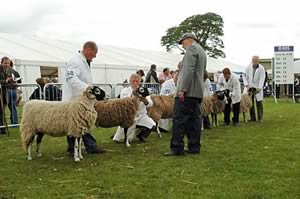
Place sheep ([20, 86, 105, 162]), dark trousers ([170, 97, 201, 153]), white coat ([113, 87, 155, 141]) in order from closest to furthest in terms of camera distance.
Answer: sheep ([20, 86, 105, 162]), dark trousers ([170, 97, 201, 153]), white coat ([113, 87, 155, 141])

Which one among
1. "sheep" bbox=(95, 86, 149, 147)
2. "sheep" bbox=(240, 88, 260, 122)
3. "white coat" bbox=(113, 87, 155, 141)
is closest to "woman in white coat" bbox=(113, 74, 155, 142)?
"white coat" bbox=(113, 87, 155, 141)

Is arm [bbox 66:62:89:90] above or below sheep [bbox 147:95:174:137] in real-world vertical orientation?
above

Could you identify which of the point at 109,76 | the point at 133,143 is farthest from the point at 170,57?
the point at 133,143

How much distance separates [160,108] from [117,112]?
72.3 inches

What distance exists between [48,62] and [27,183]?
17257 millimetres

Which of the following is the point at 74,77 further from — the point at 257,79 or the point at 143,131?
the point at 257,79

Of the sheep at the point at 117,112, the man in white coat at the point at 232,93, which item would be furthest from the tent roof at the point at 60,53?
the sheep at the point at 117,112

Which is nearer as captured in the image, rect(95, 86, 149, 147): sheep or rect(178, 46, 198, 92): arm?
rect(178, 46, 198, 92): arm

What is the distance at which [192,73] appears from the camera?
692 centimetres

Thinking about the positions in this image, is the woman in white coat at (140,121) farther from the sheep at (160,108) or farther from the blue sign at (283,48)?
the blue sign at (283,48)

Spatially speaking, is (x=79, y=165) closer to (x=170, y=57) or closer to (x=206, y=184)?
(x=206, y=184)

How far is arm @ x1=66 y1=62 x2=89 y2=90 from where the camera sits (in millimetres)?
6672

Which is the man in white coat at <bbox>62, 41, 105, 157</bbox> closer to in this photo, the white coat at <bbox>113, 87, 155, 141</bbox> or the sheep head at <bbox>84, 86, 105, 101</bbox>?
the sheep head at <bbox>84, 86, 105, 101</bbox>

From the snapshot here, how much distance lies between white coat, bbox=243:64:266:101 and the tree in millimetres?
55366
